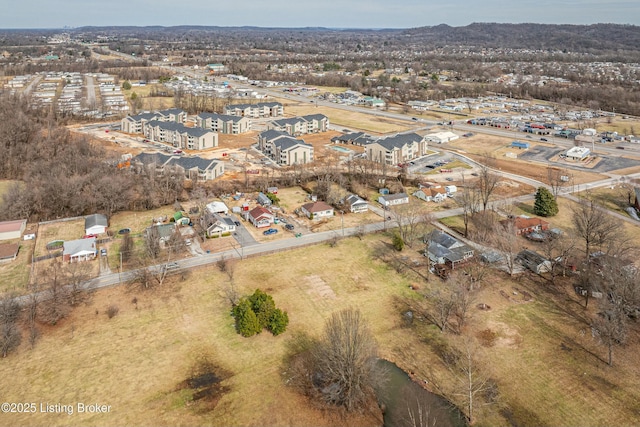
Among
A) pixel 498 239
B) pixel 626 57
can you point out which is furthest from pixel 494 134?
pixel 626 57

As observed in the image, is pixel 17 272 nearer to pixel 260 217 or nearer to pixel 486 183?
pixel 260 217

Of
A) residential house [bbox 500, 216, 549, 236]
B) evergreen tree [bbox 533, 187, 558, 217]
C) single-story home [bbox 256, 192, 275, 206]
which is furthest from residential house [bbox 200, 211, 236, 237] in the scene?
evergreen tree [bbox 533, 187, 558, 217]

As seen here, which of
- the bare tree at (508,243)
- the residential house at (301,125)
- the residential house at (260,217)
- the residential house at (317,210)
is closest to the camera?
the bare tree at (508,243)

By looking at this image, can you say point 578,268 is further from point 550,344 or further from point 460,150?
point 460,150

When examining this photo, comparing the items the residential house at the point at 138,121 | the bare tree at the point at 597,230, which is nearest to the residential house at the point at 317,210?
the bare tree at the point at 597,230

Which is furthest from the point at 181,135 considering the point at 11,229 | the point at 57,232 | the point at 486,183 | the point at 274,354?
the point at 274,354

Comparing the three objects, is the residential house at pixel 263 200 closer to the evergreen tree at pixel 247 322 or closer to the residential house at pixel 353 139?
the evergreen tree at pixel 247 322
